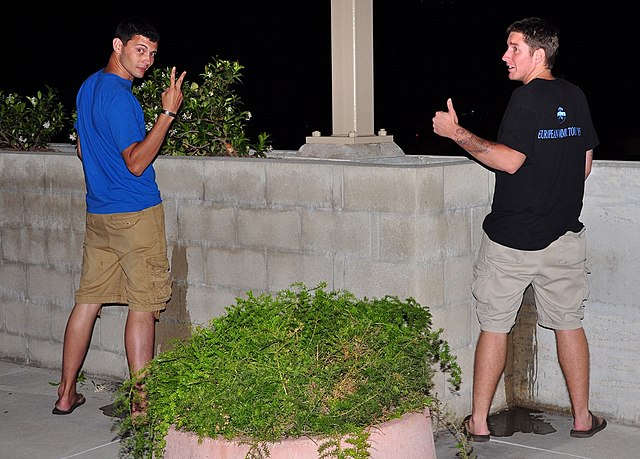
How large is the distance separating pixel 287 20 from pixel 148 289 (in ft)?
75.7

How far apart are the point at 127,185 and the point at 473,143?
2.06 metres

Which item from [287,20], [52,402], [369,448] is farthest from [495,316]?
[287,20]

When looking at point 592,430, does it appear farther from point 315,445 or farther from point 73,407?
point 73,407

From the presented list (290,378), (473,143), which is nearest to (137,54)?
(473,143)

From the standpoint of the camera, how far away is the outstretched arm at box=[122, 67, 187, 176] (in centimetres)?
570

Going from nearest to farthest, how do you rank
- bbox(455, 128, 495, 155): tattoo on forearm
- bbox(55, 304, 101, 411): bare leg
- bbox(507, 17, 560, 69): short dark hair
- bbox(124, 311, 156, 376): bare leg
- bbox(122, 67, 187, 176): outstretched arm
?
1. bbox(455, 128, 495, 155): tattoo on forearm
2. bbox(507, 17, 560, 69): short dark hair
3. bbox(122, 67, 187, 176): outstretched arm
4. bbox(124, 311, 156, 376): bare leg
5. bbox(55, 304, 101, 411): bare leg

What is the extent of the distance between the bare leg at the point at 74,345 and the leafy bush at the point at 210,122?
136 cm

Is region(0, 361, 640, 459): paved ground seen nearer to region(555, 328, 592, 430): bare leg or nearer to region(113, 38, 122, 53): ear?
region(555, 328, 592, 430): bare leg

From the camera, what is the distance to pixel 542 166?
5363 millimetres

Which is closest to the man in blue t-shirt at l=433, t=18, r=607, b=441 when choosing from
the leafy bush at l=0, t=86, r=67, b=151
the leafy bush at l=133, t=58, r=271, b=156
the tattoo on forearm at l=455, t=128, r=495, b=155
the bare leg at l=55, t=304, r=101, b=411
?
the tattoo on forearm at l=455, t=128, r=495, b=155

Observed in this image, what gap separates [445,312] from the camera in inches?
227

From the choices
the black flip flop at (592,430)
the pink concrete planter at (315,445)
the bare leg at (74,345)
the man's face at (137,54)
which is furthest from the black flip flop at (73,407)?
the black flip flop at (592,430)

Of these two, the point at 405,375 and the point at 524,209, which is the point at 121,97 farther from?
the point at 405,375

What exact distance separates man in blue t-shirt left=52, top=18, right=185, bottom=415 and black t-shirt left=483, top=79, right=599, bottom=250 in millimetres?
1920
